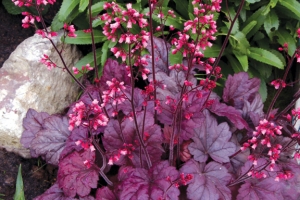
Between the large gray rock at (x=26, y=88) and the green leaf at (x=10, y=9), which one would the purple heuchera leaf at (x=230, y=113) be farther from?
the green leaf at (x=10, y=9)

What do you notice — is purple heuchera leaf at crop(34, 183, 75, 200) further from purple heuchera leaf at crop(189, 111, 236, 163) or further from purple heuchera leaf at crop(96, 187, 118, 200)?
purple heuchera leaf at crop(189, 111, 236, 163)

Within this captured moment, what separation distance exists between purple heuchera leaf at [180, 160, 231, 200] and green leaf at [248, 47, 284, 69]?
42.4 inches

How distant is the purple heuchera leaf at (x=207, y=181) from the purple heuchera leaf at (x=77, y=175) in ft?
1.68

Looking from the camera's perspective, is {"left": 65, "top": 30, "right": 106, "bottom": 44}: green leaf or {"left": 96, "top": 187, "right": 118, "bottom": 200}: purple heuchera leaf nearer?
{"left": 96, "top": 187, "right": 118, "bottom": 200}: purple heuchera leaf

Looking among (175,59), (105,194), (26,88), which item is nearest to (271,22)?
(175,59)

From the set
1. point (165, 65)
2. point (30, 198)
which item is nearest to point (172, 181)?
point (165, 65)

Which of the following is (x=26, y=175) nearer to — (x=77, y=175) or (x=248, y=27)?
(x=77, y=175)

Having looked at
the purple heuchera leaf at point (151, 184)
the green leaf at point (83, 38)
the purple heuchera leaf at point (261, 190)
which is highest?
the green leaf at point (83, 38)

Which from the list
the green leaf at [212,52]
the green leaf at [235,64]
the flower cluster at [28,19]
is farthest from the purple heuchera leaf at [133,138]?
the green leaf at [235,64]

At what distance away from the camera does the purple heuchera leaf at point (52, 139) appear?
224 cm

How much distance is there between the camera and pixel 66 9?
2.69 meters

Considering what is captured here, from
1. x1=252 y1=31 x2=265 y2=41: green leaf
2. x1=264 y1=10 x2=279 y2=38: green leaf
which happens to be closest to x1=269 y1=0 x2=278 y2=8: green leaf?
x1=264 y1=10 x2=279 y2=38: green leaf

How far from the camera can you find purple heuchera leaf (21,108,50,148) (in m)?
2.36

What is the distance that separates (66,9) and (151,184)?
153 cm
